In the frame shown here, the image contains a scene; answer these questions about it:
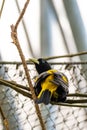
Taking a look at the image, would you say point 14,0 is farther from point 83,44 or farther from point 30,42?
point 83,44

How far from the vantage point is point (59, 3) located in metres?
1.59

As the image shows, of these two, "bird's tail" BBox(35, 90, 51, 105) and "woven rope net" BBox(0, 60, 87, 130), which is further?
"woven rope net" BBox(0, 60, 87, 130)

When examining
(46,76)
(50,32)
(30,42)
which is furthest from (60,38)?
(46,76)

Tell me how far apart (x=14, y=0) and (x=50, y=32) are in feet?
0.89

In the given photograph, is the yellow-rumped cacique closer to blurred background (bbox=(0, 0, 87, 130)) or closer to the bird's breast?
the bird's breast

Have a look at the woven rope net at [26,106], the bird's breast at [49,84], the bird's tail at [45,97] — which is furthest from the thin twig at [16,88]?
the woven rope net at [26,106]

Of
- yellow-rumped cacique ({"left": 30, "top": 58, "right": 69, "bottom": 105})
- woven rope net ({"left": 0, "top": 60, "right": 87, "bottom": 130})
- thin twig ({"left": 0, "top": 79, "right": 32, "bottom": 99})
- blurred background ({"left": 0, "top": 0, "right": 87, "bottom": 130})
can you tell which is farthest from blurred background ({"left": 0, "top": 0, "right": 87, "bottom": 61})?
→ thin twig ({"left": 0, "top": 79, "right": 32, "bottom": 99})

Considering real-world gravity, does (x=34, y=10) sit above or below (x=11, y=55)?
above

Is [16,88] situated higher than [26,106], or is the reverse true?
[16,88]

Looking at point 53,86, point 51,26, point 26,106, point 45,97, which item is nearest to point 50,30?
point 51,26

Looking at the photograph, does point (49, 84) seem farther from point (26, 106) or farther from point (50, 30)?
point (50, 30)

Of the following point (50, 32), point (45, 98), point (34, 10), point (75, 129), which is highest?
point (34, 10)

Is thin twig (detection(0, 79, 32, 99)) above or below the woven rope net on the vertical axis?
above

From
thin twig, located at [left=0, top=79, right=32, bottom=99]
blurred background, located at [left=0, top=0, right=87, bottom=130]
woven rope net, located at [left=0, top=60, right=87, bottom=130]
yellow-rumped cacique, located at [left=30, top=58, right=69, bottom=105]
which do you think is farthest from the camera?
blurred background, located at [left=0, top=0, right=87, bottom=130]
